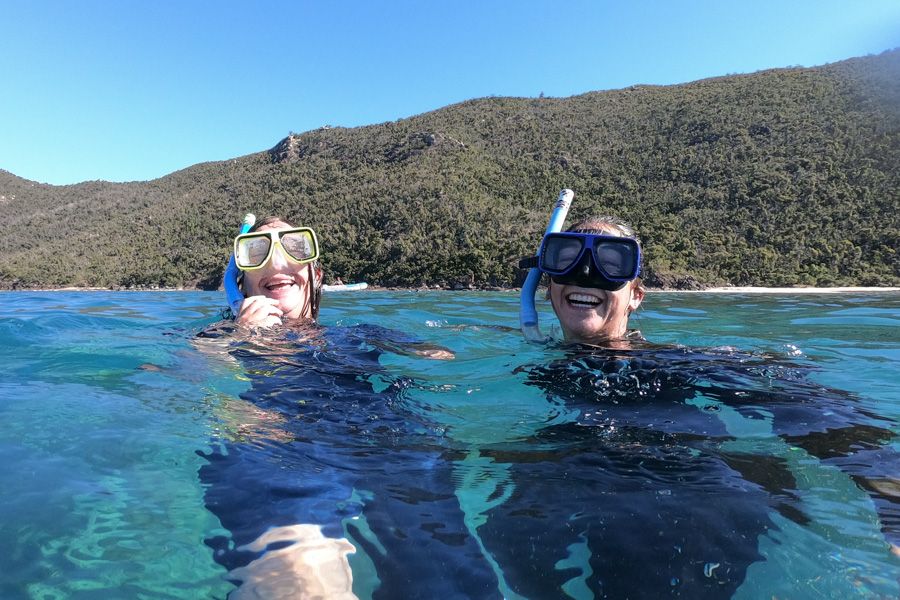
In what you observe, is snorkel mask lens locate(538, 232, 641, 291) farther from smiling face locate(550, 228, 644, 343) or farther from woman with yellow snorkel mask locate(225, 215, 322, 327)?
woman with yellow snorkel mask locate(225, 215, 322, 327)

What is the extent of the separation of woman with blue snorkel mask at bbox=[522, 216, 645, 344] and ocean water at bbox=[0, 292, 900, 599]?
251 millimetres

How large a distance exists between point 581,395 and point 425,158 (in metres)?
53.8

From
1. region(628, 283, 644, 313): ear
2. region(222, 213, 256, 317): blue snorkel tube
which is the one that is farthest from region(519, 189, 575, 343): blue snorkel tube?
region(222, 213, 256, 317): blue snorkel tube

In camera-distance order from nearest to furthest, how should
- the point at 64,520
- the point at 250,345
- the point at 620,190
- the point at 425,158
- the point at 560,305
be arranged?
the point at 64,520, the point at 560,305, the point at 250,345, the point at 620,190, the point at 425,158

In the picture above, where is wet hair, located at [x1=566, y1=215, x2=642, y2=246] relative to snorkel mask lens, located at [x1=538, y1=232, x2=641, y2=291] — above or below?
above

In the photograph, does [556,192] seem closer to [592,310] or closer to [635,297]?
[635,297]

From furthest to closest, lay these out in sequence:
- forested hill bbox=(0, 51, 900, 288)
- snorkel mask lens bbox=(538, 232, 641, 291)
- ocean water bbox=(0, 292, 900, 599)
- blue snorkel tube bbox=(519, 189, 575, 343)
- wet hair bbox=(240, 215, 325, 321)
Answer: forested hill bbox=(0, 51, 900, 288) → wet hair bbox=(240, 215, 325, 321) → blue snorkel tube bbox=(519, 189, 575, 343) → snorkel mask lens bbox=(538, 232, 641, 291) → ocean water bbox=(0, 292, 900, 599)

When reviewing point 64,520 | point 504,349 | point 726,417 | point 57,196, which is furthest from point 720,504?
point 57,196

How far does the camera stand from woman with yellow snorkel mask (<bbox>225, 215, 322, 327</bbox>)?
3.80 meters

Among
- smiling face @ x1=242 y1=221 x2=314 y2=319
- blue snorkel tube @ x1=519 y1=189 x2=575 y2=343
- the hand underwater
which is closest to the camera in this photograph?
blue snorkel tube @ x1=519 y1=189 x2=575 y2=343

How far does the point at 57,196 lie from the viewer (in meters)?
71.2

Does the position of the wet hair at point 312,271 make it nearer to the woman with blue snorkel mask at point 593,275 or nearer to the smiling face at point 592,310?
the woman with blue snorkel mask at point 593,275

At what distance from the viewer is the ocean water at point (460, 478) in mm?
1470

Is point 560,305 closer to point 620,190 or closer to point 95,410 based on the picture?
point 95,410
